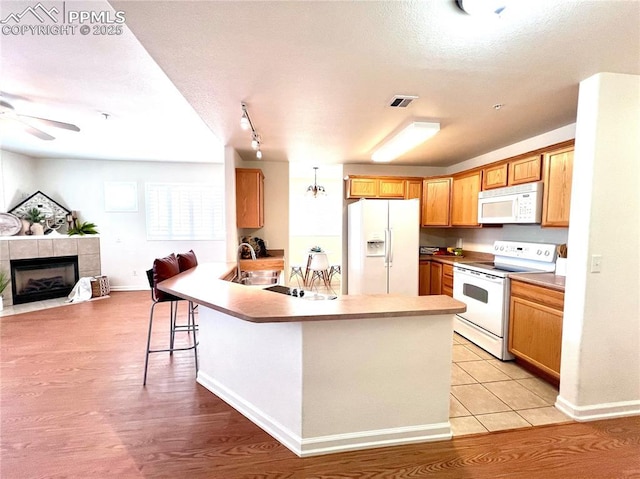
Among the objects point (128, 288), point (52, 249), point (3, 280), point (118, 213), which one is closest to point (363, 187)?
point (118, 213)

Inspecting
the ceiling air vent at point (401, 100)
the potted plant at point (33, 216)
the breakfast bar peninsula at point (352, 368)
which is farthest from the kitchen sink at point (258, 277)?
the potted plant at point (33, 216)

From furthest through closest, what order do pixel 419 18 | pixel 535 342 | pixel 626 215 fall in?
pixel 535 342
pixel 626 215
pixel 419 18

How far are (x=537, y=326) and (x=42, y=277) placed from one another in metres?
7.27

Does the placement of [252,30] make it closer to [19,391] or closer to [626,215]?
[626,215]

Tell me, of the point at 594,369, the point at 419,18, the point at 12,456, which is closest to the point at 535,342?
the point at 594,369

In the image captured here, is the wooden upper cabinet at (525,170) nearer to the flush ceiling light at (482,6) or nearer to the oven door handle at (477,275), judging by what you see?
the oven door handle at (477,275)

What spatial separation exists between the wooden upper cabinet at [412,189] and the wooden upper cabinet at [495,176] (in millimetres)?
1061

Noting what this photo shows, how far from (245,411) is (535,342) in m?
2.52

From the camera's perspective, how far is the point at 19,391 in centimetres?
235

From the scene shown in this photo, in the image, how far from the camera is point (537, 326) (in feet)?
8.18

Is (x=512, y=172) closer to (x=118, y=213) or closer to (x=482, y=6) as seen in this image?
(x=482, y=6)

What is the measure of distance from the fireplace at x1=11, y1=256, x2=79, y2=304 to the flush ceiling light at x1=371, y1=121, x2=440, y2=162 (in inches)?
229

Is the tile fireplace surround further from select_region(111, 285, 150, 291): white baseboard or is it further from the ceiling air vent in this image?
the ceiling air vent

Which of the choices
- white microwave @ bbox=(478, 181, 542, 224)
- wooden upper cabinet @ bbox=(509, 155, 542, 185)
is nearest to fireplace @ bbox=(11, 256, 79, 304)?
white microwave @ bbox=(478, 181, 542, 224)
